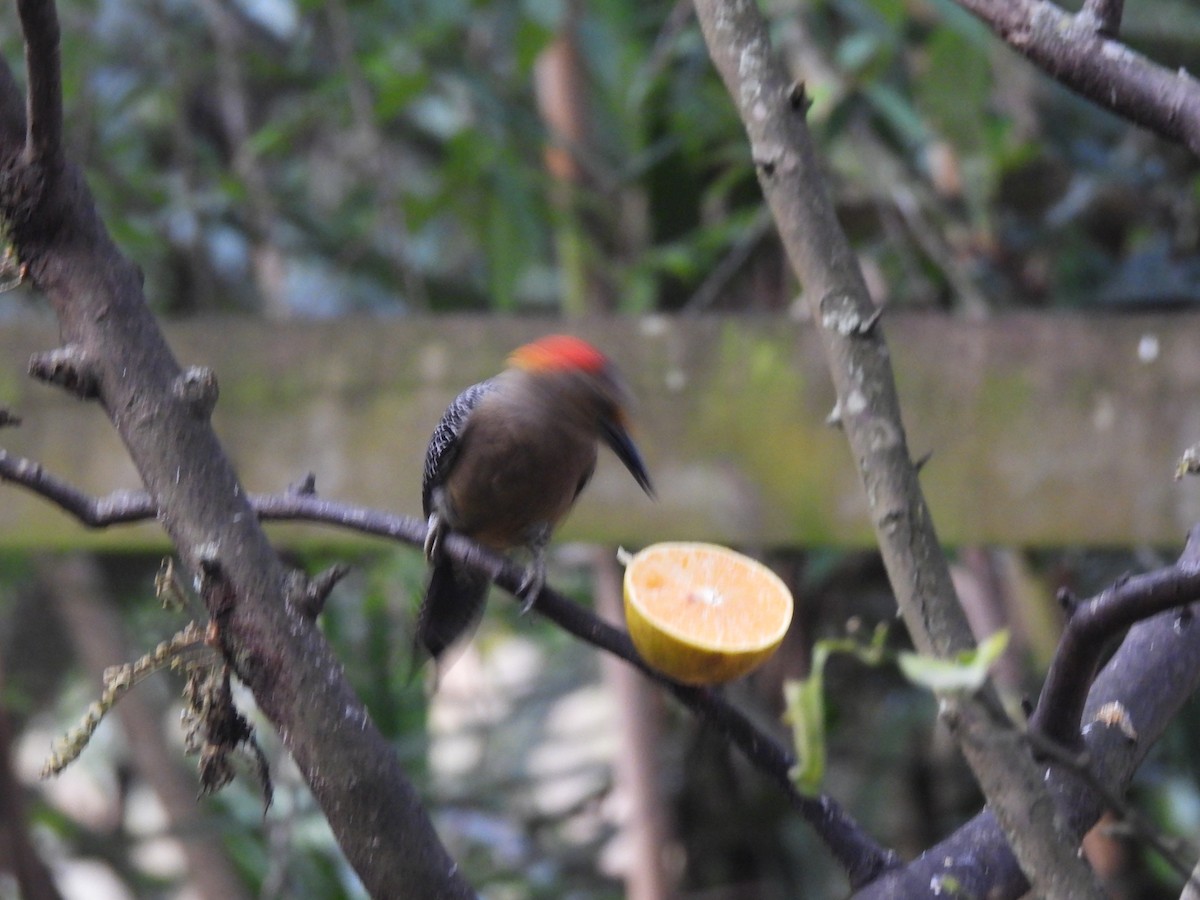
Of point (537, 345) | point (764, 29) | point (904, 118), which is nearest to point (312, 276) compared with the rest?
point (904, 118)

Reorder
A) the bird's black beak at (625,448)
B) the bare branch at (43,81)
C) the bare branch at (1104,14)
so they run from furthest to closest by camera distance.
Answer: the bird's black beak at (625,448) → the bare branch at (1104,14) → the bare branch at (43,81)

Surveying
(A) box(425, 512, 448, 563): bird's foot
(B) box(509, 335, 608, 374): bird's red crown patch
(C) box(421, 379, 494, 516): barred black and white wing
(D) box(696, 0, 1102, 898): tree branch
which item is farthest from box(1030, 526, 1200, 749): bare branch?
(C) box(421, 379, 494, 516): barred black and white wing

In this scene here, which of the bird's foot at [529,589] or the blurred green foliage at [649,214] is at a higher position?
the bird's foot at [529,589]

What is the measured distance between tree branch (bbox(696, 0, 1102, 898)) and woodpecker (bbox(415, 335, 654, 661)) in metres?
0.79

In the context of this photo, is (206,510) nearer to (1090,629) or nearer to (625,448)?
(1090,629)

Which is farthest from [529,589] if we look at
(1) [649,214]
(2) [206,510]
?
(1) [649,214]

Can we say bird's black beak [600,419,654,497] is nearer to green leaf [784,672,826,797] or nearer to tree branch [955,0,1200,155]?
tree branch [955,0,1200,155]

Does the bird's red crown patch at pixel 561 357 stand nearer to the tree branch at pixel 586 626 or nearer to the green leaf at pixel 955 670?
the tree branch at pixel 586 626

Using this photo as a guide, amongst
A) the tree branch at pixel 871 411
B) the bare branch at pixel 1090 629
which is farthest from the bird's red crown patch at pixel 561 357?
the bare branch at pixel 1090 629

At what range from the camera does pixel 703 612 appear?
44.0 inches

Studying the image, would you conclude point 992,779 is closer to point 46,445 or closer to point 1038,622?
point 46,445

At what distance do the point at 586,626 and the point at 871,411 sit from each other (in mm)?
312

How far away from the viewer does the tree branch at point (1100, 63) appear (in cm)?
90

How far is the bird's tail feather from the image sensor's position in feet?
5.83
